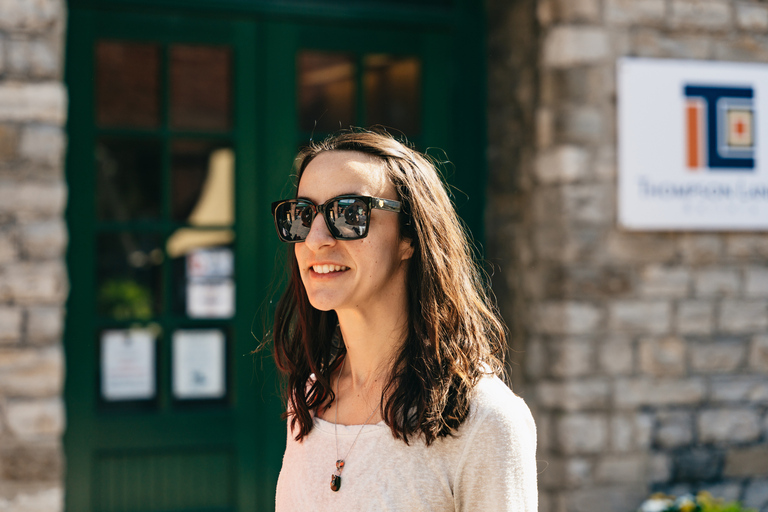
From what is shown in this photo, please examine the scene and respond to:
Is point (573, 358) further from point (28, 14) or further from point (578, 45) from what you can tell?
point (28, 14)

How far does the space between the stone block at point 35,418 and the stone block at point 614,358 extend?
2455 millimetres

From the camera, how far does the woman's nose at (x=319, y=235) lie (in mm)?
1480

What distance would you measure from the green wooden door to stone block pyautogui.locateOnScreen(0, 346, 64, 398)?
49cm

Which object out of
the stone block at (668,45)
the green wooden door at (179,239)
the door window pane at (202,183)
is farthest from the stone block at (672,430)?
the door window pane at (202,183)

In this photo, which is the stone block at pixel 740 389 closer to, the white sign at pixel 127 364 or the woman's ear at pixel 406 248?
the white sign at pixel 127 364

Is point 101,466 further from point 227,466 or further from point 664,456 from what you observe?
point 664,456

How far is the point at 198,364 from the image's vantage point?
13.1ft

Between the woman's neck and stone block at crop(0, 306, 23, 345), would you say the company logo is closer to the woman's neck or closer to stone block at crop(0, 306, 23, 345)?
the woman's neck

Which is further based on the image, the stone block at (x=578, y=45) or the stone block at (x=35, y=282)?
the stone block at (x=578, y=45)

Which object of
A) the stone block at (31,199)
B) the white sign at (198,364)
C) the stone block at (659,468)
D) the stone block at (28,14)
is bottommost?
the stone block at (659,468)

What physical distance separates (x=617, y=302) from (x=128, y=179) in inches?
95.1

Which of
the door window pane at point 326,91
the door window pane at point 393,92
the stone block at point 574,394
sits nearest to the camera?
the stone block at point 574,394

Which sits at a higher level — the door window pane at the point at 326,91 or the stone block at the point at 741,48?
the stone block at the point at 741,48

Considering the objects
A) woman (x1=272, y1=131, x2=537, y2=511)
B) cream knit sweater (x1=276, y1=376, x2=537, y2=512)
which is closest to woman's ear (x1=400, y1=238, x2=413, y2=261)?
woman (x1=272, y1=131, x2=537, y2=511)
